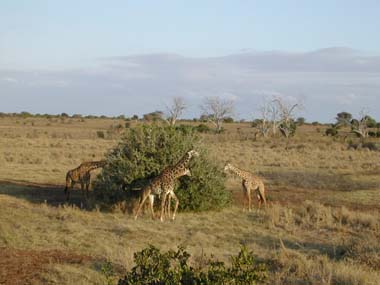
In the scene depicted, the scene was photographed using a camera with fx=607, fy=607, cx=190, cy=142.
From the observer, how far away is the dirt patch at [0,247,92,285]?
10.1 m

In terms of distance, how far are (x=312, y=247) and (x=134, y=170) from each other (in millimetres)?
5972

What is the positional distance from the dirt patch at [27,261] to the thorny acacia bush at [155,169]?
213 inches

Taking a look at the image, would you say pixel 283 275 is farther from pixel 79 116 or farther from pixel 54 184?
pixel 79 116

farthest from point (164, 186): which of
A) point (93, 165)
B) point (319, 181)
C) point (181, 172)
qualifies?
point (319, 181)

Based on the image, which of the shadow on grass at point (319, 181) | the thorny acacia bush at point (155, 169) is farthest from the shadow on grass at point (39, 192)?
the shadow on grass at point (319, 181)

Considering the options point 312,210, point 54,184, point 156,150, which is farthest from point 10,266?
point 54,184

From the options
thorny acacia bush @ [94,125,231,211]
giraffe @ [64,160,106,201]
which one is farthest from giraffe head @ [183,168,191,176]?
giraffe @ [64,160,106,201]

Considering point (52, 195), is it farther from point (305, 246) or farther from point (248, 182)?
point (305, 246)

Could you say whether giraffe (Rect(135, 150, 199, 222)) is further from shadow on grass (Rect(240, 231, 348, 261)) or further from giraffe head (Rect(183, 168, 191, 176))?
shadow on grass (Rect(240, 231, 348, 261))

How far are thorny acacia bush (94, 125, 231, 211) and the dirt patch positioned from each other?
5.41m

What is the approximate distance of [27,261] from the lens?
1111cm

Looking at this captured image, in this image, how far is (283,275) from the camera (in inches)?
403

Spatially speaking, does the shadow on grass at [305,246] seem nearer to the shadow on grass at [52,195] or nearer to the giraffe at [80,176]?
the shadow on grass at [52,195]

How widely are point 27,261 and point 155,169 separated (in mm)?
6763
